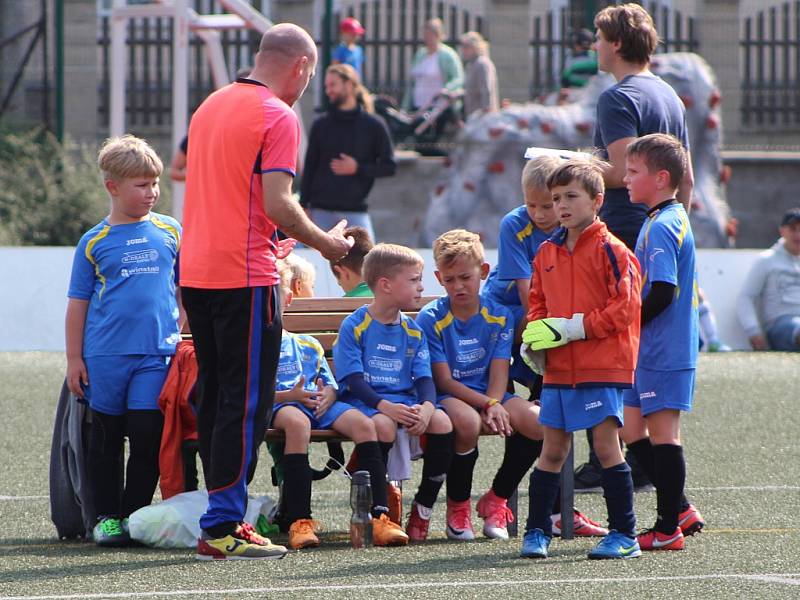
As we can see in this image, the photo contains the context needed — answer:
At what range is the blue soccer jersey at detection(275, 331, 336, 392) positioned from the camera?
21.6ft

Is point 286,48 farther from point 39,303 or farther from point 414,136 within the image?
point 414,136

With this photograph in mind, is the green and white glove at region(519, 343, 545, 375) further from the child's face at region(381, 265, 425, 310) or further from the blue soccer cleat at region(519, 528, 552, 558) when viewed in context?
the child's face at region(381, 265, 425, 310)

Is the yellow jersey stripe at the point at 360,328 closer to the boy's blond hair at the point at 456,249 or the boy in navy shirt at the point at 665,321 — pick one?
the boy's blond hair at the point at 456,249

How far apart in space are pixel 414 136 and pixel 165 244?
1272cm

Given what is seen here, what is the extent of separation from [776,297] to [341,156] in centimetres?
395

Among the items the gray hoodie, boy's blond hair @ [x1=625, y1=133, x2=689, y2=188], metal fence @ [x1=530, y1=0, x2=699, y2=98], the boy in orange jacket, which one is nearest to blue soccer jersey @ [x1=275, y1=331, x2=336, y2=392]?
the boy in orange jacket

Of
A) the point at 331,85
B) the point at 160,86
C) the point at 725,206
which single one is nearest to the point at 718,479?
the point at 331,85

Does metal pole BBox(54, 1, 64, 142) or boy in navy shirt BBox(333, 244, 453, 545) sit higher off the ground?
metal pole BBox(54, 1, 64, 142)

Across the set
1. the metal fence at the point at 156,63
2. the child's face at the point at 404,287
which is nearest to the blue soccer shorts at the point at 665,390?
the child's face at the point at 404,287

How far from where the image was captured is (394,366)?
6.57 metres

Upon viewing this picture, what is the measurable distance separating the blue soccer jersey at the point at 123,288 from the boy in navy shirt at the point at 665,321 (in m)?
1.85

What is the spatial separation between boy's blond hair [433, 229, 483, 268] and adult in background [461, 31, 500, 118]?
11.9 m

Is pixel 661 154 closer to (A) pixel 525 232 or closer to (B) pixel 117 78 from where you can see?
(A) pixel 525 232

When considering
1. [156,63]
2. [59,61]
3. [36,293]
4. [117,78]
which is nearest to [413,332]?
[36,293]
